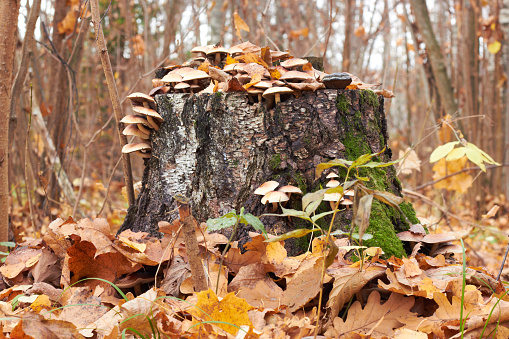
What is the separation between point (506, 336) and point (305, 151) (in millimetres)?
1128

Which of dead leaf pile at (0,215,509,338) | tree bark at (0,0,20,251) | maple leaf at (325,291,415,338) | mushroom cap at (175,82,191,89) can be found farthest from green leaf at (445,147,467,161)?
tree bark at (0,0,20,251)

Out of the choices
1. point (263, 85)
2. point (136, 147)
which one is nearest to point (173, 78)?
point (136, 147)

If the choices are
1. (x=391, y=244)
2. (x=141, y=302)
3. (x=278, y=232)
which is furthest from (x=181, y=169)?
(x=391, y=244)

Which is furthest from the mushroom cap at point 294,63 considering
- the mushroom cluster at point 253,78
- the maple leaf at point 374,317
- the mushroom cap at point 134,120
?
the maple leaf at point 374,317

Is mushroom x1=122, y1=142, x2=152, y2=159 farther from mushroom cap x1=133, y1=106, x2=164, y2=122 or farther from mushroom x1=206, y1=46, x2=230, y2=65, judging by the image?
mushroom x1=206, y1=46, x2=230, y2=65

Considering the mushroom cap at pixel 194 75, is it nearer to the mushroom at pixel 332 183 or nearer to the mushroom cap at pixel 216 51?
the mushroom cap at pixel 216 51

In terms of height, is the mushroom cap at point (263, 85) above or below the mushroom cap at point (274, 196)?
above

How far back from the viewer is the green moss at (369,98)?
2.12 m

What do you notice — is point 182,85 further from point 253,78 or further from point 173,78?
point 253,78

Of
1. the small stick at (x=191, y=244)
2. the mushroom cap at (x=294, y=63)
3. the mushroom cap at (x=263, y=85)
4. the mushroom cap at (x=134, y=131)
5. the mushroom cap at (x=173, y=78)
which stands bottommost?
the small stick at (x=191, y=244)

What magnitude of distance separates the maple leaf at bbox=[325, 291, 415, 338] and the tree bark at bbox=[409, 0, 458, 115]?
5.07m

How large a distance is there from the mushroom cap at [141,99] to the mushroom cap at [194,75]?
0.71ft

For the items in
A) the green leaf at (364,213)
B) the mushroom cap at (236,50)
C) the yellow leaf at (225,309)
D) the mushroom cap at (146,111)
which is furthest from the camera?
the mushroom cap at (236,50)

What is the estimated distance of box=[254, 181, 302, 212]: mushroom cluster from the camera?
1775 millimetres
